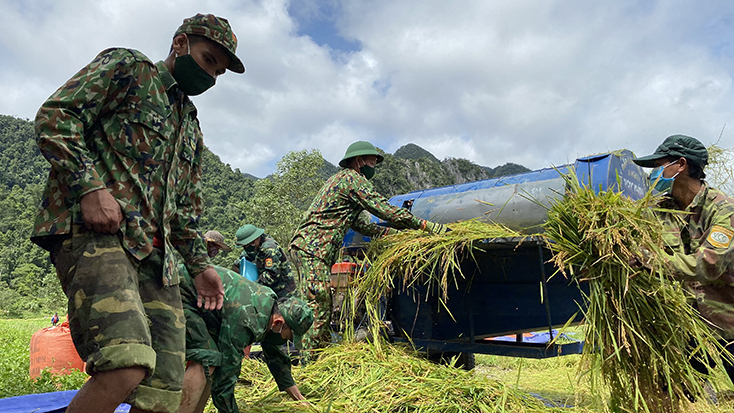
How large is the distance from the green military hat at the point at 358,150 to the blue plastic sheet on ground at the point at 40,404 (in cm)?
253

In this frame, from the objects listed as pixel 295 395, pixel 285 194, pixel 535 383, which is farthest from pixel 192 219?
pixel 285 194

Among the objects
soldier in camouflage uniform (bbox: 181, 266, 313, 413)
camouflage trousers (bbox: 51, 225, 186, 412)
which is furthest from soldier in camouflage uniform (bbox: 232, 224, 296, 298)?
camouflage trousers (bbox: 51, 225, 186, 412)

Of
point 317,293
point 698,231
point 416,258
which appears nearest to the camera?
point 698,231

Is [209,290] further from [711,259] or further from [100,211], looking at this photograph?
[711,259]

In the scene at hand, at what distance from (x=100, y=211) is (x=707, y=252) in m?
2.88

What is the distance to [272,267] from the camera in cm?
493

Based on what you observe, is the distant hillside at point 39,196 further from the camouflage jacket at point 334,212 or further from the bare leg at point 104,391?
the bare leg at point 104,391

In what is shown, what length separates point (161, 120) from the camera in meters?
1.92

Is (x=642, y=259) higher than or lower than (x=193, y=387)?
higher

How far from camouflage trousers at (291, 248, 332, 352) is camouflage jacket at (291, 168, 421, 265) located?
0.24 ft

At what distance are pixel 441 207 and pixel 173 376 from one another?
2975 millimetres

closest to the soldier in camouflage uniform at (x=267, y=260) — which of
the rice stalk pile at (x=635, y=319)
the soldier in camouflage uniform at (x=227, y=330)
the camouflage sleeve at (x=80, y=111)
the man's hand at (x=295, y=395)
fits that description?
the man's hand at (x=295, y=395)

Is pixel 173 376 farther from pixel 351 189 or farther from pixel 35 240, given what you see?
pixel 351 189

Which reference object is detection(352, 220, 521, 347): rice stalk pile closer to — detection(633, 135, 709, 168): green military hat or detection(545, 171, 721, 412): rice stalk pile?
detection(545, 171, 721, 412): rice stalk pile
